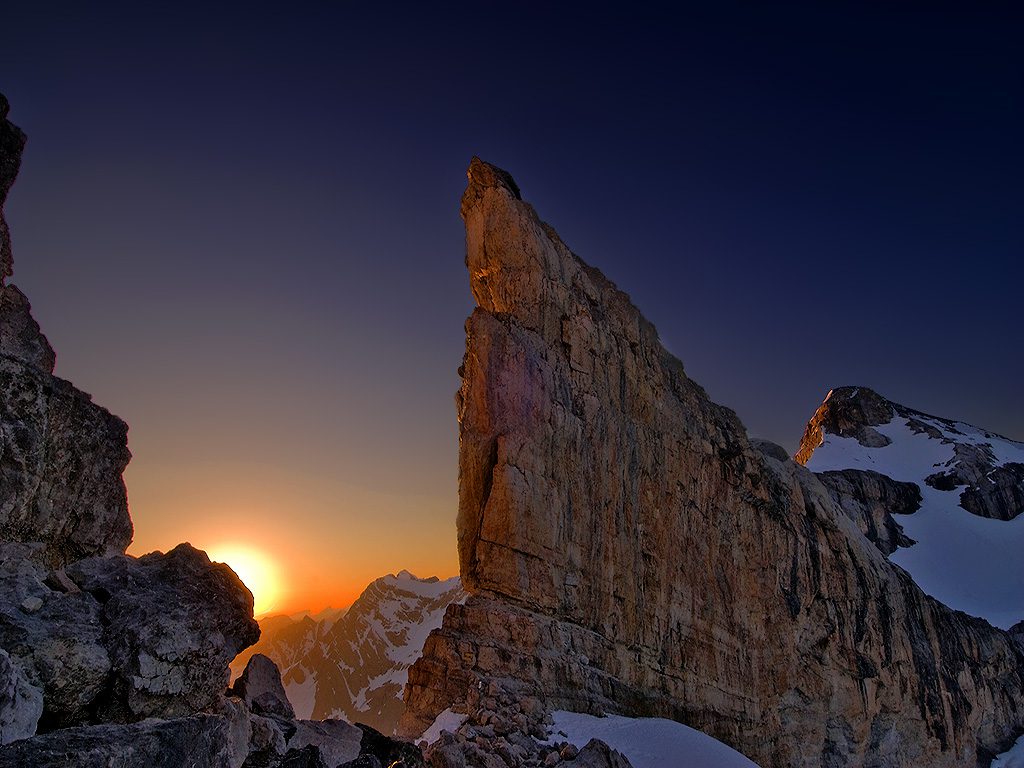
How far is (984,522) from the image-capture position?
93.7 m

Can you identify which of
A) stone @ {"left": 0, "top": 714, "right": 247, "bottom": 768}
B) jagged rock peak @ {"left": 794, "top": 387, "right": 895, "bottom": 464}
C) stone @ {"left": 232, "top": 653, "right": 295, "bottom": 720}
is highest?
jagged rock peak @ {"left": 794, "top": 387, "right": 895, "bottom": 464}


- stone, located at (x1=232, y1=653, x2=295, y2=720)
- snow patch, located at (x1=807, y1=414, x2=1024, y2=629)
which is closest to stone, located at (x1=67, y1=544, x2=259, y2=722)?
stone, located at (x1=232, y1=653, x2=295, y2=720)

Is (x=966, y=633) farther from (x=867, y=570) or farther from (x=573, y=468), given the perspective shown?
(x=573, y=468)

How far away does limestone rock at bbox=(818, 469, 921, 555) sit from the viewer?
86688 millimetres

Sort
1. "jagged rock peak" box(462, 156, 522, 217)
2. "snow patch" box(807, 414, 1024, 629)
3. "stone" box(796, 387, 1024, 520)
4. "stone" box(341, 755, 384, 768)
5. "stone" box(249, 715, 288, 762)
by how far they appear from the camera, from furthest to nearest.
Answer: "stone" box(796, 387, 1024, 520) → "snow patch" box(807, 414, 1024, 629) → "jagged rock peak" box(462, 156, 522, 217) → "stone" box(249, 715, 288, 762) → "stone" box(341, 755, 384, 768)

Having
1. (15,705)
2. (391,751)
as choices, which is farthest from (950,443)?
(15,705)

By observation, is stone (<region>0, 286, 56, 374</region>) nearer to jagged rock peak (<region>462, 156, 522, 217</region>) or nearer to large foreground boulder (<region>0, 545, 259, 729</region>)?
large foreground boulder (<region>0, 545, 259, 729</region>)

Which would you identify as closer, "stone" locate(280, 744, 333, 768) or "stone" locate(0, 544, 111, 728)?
"stone" locate(0, 544, 111, 728)

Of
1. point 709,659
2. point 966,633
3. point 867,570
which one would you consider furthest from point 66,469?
point 966,633

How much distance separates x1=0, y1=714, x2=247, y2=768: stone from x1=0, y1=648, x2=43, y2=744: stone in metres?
0.94

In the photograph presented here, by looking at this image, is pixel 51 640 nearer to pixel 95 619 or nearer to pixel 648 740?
pixel 95 619

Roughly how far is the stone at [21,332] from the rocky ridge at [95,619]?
0.08ft

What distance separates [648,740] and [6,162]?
72.4ft

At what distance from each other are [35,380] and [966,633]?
67.9 m
